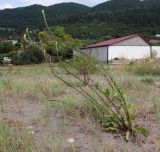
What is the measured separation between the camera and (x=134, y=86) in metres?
7.99

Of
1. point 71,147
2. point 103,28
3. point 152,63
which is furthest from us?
point 103,28

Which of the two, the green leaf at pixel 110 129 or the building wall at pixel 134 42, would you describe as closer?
the green leaf at pixel 110 129

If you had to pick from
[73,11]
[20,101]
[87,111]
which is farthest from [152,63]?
[73,11]

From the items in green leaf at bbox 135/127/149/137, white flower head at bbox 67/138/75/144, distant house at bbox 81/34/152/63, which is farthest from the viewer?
distant house at bbox 81/34/152/63

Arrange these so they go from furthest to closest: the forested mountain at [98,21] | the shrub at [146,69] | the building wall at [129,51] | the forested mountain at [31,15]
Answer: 1. the forested mountain at [31,15]
2. the forested mountain at [98,21]
3. the building wall at [129,51]
4. the shrub at [146,69]

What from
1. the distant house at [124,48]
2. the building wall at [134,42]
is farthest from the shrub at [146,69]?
the building wall at [134,42]

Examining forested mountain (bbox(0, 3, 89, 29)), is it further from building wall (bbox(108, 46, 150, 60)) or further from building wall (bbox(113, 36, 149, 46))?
building wall (bbox(108, 46, 150, 60))

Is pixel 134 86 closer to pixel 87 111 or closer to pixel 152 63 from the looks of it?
pixel 87 111

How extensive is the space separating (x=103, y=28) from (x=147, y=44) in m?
34.2

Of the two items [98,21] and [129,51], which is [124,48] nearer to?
[129,51]

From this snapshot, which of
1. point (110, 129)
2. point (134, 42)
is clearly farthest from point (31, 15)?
point (110, 129)

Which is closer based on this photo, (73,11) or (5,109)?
(5,109)

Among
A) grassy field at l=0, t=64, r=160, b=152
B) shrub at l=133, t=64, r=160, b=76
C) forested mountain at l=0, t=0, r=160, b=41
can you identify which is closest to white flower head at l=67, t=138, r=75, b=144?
grassy field at l=0, t=64, r=160, b=152

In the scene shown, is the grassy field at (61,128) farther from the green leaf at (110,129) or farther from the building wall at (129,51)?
the building wall at (129,51)
